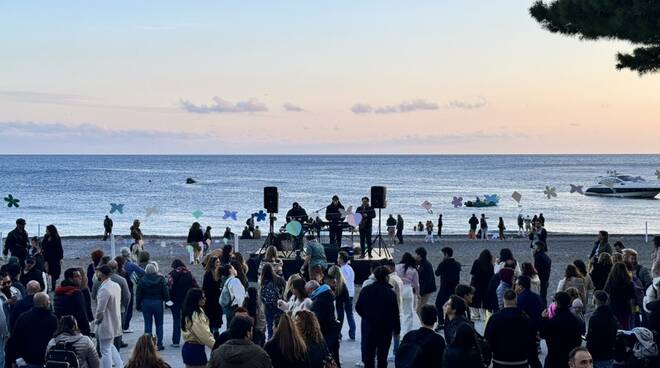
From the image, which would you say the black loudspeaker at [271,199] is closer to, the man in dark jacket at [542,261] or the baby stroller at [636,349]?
the man in dark jacket at [542,261]

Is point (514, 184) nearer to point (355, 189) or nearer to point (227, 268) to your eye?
point (355, 189)

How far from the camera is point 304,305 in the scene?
846 cm

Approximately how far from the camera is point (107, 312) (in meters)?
9.28

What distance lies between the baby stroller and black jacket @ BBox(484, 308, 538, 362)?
2.71ft

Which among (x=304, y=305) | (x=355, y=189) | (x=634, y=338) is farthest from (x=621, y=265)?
(x=355, y=189)

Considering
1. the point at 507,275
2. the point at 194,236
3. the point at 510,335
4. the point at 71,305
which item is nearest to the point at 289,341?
the point at 510,335

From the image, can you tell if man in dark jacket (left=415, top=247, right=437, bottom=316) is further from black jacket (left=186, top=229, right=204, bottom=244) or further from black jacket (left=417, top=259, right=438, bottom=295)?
black jacket (left=186, top=229, right=204, bottom=244)

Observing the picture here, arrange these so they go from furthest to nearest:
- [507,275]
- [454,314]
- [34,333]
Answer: [507,275] < [34,333] < [454,314]

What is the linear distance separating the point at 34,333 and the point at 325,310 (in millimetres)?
2715

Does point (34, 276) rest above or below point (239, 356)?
below

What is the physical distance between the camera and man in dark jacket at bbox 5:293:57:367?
7.73 m

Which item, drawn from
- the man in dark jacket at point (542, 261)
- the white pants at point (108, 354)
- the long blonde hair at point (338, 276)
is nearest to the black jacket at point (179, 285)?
the white pants at point (108, 354)

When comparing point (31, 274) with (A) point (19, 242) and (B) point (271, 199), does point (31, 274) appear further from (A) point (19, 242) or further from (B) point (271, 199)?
(B) point (271, 199)

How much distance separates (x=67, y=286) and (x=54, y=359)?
1995mm
